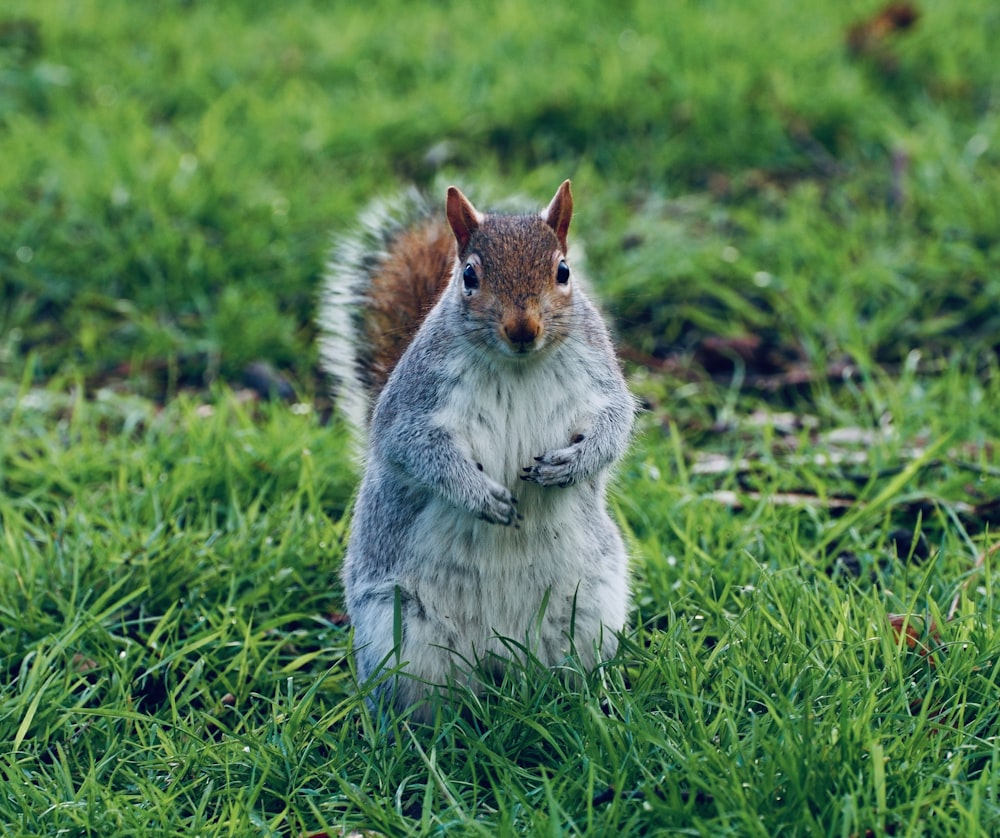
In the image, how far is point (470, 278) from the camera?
1.91 metres

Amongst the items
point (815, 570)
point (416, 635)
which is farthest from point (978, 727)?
point (416, 635)

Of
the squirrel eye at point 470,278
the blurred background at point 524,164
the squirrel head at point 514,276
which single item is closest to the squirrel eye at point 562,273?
the squirrel head at point 514,276

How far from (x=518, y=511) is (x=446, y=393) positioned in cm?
21

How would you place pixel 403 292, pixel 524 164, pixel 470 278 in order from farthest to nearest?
pixel 524 164, pixel 403 292, pixel 470 278

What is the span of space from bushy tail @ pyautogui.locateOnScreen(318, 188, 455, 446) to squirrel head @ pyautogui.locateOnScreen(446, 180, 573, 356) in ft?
1.07

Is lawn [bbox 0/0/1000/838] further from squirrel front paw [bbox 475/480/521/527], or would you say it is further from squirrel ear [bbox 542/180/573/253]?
squirrel ear [bbox 542/180/573/253]

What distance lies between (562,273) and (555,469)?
1.00 ft

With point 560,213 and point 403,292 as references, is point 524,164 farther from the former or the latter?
point 560,213

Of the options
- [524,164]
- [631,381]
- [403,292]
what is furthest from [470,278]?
[524,164]

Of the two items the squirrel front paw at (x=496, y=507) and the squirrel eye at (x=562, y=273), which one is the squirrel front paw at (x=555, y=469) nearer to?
the squirrel front paw at (x=496, y=507)

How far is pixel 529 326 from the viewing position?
1.80 meters

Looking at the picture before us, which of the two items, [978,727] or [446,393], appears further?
[446,393]

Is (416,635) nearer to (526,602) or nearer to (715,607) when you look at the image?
(526,602)

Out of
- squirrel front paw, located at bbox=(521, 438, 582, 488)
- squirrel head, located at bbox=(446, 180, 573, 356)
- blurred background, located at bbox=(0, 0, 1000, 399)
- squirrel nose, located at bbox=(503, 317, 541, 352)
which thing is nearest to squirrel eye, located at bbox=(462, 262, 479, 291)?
squirrel head, located at bbox=(446, 180, 573, 356)
